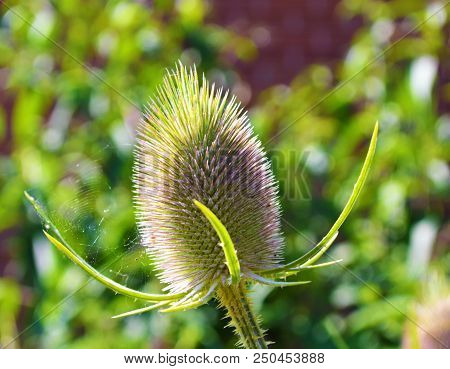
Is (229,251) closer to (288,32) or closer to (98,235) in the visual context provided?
(98,235)

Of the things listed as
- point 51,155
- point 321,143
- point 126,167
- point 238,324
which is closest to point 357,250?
point 321,143

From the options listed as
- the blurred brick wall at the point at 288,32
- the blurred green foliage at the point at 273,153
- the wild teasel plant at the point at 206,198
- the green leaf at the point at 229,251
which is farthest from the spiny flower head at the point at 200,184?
the blurred brick wall at the point at 288,32

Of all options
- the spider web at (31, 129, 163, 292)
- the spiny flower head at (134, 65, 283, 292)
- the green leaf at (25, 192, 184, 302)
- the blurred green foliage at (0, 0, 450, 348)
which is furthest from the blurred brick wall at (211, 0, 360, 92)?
the green leaf at (25, 192, 184, 302)

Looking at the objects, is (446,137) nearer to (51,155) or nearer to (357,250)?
(357,250)

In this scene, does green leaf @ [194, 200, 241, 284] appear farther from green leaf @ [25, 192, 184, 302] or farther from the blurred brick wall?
the blurred brick wall

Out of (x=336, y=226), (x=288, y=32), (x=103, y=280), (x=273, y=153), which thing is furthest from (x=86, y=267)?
(x=288, y=32)

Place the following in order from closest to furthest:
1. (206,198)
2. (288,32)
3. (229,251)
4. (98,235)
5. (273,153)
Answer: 1. (229,251)
2. (206,198)
3. (98,235)
4. (273,153)
5. (288,32)
